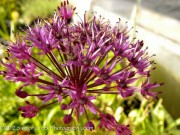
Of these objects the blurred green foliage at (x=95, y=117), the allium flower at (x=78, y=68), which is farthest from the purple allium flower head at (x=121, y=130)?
the blurred green foliage at (x=95, y=117)

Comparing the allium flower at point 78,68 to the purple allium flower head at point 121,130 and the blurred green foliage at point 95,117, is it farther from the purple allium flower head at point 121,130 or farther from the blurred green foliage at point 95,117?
the blurred green foliage at point 95,117

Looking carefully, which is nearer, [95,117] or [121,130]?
[121,130]

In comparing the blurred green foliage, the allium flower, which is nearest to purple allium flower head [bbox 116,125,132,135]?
the allium flower

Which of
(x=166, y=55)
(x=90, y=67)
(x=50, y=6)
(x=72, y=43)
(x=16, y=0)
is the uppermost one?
(x=16, y=0)

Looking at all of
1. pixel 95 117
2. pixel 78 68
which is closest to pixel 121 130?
pixel 78 68

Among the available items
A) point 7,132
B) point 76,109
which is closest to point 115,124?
point 76,109

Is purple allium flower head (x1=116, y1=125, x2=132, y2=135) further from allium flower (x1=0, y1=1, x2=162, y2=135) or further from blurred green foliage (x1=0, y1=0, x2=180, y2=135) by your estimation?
blurred green foliage (x1=0, y1=0, x2=180, y2=135)

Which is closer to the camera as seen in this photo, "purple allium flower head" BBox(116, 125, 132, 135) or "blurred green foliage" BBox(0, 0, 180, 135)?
"purple allium flower head" BBox(116, 125, 132, 135)

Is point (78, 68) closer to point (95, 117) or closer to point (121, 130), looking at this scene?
point (121, 130)

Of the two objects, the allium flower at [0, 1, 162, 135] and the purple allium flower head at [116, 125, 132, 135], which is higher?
the allium flower at [0, 1, 162, 135]

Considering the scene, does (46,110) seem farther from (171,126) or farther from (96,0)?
(96,0)

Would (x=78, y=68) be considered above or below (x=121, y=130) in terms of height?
above
